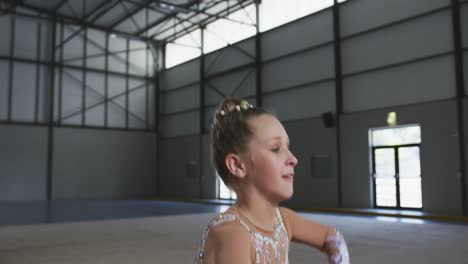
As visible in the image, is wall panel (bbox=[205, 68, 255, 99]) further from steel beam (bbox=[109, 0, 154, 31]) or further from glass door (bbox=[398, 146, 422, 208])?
glass door (bbox=[398, 146, 422, 208])

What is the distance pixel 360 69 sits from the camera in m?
15.2

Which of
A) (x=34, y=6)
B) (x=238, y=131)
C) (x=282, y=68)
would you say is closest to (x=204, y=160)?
(x=282, y=68)

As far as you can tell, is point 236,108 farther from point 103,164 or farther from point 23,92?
point 103,164

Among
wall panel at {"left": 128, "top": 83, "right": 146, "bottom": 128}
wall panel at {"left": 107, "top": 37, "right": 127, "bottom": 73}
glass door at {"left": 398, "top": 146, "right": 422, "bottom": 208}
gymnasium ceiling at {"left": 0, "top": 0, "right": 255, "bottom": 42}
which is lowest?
glass door at {"left": 398, "top": 146, "right": 422, "bottom": 208}

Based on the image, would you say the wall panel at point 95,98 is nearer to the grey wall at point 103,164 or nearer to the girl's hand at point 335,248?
the grey wall at point 103,164

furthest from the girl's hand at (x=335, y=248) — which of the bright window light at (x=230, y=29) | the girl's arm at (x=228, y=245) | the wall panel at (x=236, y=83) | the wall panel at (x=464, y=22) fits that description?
the bright window light at (x=230, y=29)

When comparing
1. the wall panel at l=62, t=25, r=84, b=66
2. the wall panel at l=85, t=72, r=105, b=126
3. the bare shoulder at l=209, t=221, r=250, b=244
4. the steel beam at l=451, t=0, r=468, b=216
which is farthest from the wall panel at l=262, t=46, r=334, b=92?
the bare shoulder at l=209, t=221, r=250, b=244

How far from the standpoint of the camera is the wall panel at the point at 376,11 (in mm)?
13609

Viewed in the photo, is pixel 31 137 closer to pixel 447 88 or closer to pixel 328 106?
pixel 328 106

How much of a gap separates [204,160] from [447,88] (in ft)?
40.3

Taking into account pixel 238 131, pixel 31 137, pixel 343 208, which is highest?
pixel 31 137

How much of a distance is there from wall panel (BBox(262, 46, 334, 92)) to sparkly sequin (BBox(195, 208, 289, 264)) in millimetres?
15361

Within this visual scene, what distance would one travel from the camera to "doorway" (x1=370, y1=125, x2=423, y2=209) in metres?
13.8

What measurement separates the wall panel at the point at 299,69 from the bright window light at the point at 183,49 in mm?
5723
